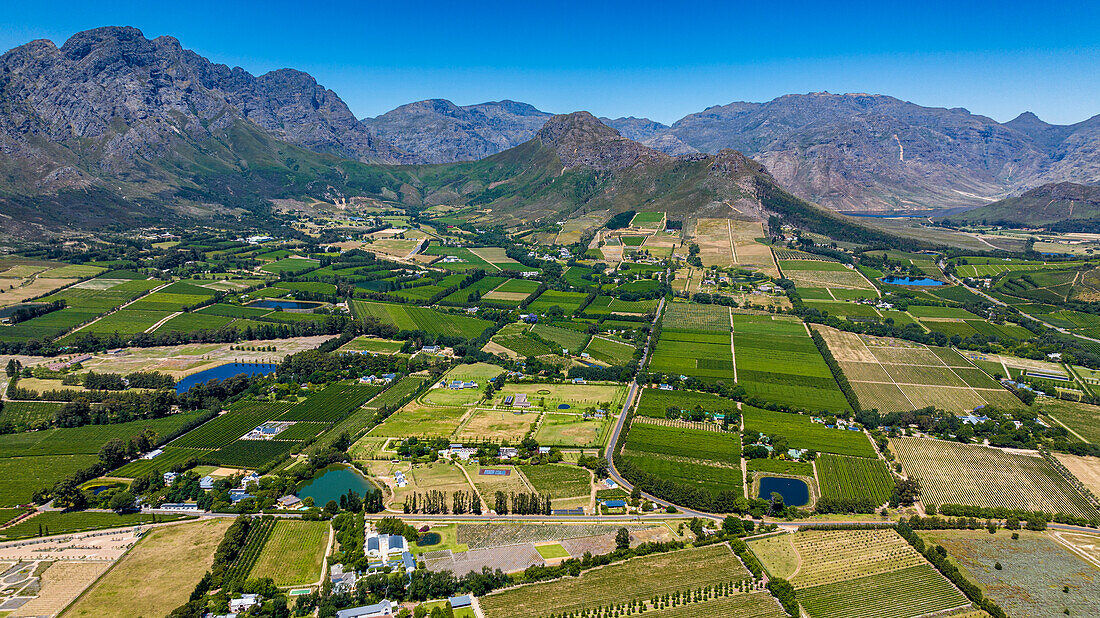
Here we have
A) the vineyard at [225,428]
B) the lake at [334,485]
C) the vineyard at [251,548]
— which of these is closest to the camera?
the vineyard at [251,548]

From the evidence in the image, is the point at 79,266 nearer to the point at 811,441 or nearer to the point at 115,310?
the point at 115,310

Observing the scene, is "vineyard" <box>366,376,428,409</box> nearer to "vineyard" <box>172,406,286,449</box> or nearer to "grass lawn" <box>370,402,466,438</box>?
"grass lawn" <box>370,402,466,438</box>

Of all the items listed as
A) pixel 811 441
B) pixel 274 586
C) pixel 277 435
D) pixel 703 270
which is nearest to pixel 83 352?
pixel 277 435

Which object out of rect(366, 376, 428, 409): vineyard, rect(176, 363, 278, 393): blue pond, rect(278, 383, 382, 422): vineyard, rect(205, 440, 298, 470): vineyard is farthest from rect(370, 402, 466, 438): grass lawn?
rect(176, 363, 278, 393): blue pond

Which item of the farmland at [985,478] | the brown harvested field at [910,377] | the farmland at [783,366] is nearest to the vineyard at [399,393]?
the farmland at [783,366]

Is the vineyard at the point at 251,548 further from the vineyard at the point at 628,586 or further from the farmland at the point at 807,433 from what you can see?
the farmland at the point at 807,433
